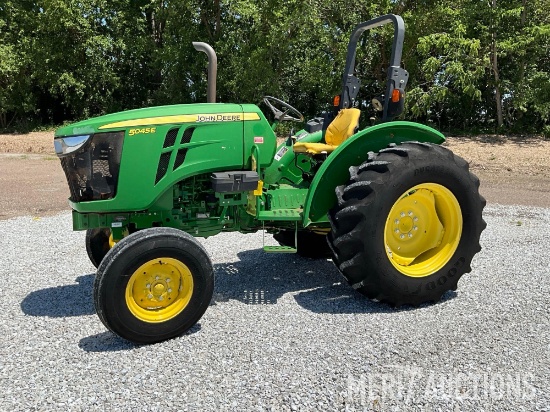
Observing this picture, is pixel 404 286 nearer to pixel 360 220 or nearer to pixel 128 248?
pixel 360 220

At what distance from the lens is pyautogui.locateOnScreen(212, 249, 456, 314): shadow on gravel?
3.74 meters

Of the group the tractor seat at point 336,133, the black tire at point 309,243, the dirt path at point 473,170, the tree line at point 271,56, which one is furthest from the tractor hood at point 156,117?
the tree line at point 271,56

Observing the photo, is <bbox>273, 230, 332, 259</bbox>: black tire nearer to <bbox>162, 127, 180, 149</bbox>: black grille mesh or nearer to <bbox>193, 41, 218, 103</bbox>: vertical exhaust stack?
<bbox>193, 41, 218, 103</bbox>: vertical exhaust stack

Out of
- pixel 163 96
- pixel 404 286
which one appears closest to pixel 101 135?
pixel 404 286

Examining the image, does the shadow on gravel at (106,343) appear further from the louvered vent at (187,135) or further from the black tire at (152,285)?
the louvered vent at (187,135)

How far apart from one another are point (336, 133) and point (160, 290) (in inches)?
79.1

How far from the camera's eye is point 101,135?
332 centimetres

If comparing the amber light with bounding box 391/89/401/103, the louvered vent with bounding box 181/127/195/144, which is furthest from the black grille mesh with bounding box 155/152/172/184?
the amber light with bounding box 391/89/401/103

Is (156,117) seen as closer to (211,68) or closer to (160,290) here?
(211,68)

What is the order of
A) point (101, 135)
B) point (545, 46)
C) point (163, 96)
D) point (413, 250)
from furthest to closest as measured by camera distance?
point (163, 96), point (545, 46), point (413, 250), point (101, 135)

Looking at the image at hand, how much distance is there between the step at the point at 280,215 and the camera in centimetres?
377

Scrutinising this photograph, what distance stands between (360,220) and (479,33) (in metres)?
12.5

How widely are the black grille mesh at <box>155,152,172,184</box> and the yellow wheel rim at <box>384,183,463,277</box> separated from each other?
1593 millimetres

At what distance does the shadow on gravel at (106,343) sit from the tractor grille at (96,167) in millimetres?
877
